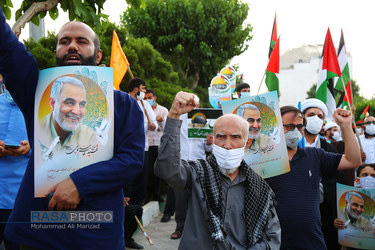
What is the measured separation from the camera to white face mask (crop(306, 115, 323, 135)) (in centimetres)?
491

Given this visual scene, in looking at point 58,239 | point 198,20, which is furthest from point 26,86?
point 198,20

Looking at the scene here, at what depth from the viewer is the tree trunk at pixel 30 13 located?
2889 millimetres

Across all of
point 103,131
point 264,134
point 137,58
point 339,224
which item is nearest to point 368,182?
point 339,224

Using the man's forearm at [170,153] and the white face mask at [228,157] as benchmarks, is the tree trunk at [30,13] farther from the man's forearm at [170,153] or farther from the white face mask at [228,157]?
the white face mask at [228,157]

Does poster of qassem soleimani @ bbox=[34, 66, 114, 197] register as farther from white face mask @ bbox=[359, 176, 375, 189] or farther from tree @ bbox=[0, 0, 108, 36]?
white face mask @ bbox=[359, 176, 375, 189]

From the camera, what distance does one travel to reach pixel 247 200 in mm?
2750

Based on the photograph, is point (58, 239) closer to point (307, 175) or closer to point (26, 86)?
point (26, 86)

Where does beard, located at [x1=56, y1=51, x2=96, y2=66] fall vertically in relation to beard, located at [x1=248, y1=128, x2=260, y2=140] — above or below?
above

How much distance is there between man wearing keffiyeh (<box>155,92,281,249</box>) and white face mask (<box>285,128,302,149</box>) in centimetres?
113

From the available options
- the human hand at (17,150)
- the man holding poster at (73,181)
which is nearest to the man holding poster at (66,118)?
the man holding poster at (73,181)

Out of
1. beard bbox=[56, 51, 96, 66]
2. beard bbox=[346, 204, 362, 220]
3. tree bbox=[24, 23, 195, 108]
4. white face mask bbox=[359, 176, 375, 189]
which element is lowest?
beard bbox=[346, 204, 362, 220]

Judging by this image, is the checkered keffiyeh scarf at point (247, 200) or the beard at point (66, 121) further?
the checkered keffiyeh scarf at point (247, 200)

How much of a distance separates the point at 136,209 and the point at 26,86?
11.6ft

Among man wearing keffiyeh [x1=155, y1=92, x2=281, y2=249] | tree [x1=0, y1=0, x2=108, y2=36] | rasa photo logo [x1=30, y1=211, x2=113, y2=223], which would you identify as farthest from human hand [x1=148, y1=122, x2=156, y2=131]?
rasa photo logo [x1=30, y1=211, x2=113, y2=223]
